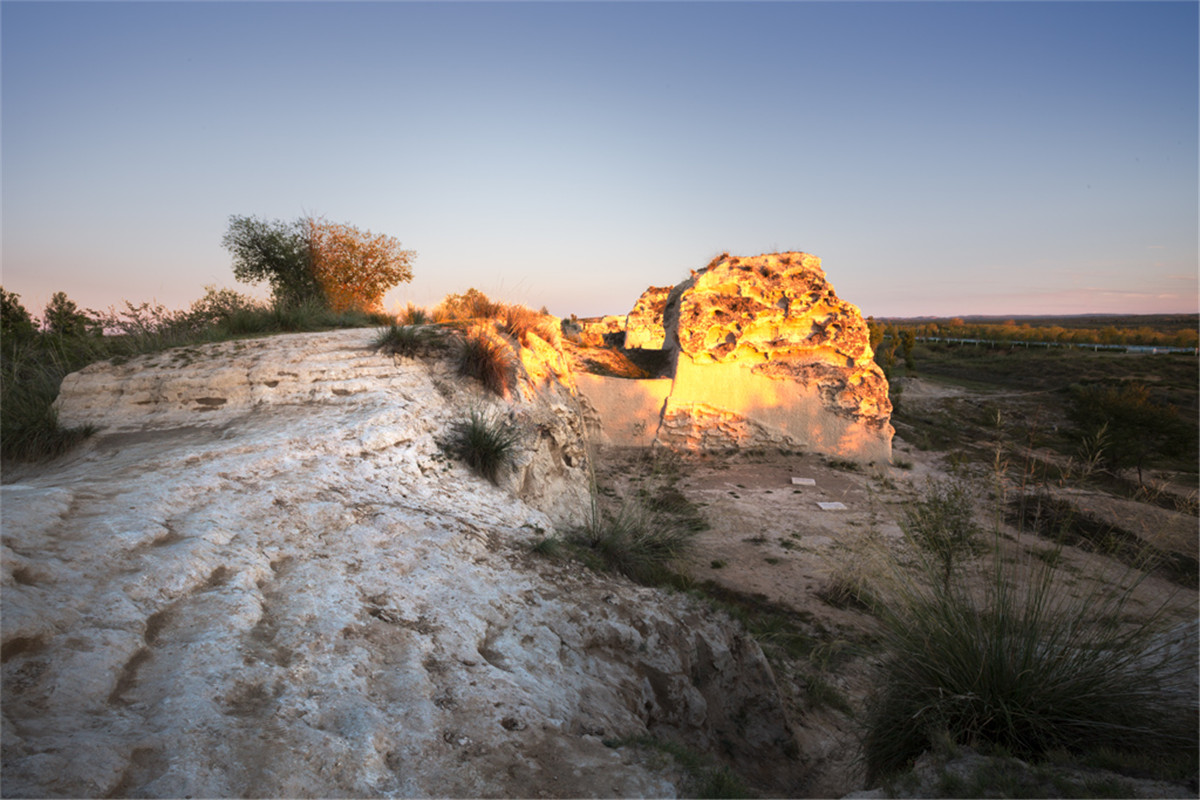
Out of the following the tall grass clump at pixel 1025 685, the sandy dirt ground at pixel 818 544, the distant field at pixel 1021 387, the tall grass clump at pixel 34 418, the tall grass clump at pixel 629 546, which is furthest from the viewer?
the distant field at pixel 1021 387

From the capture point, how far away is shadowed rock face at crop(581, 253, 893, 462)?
1458 centimetres

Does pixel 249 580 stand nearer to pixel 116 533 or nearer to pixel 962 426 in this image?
pixel 116 533

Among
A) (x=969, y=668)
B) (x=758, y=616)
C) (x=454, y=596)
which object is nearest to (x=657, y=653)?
(x=454, y=596)

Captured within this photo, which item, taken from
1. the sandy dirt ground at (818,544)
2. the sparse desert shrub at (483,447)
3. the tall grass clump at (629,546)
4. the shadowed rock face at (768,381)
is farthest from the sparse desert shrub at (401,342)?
the shadowed rock face at (768,381)

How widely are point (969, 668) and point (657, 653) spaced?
6.17 ft

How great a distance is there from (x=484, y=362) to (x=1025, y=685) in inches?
246

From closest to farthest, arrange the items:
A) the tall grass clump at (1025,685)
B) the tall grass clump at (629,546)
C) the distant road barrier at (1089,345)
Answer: the tall grass clump at (1025,685), the tall grass clump at (629,546), the distant road barrier at (1089,345)

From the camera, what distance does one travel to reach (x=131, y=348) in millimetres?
6582

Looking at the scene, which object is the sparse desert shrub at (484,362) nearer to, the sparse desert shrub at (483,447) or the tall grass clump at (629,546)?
the sparse desert shrub at (483,447)

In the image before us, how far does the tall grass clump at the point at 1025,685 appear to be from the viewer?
2305 mm

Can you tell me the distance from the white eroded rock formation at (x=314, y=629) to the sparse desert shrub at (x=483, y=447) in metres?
0.18

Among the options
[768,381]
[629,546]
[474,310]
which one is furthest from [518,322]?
[768,381]

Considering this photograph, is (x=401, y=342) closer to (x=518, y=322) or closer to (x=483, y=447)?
(x=483, y=447)

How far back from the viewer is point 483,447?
580cm
